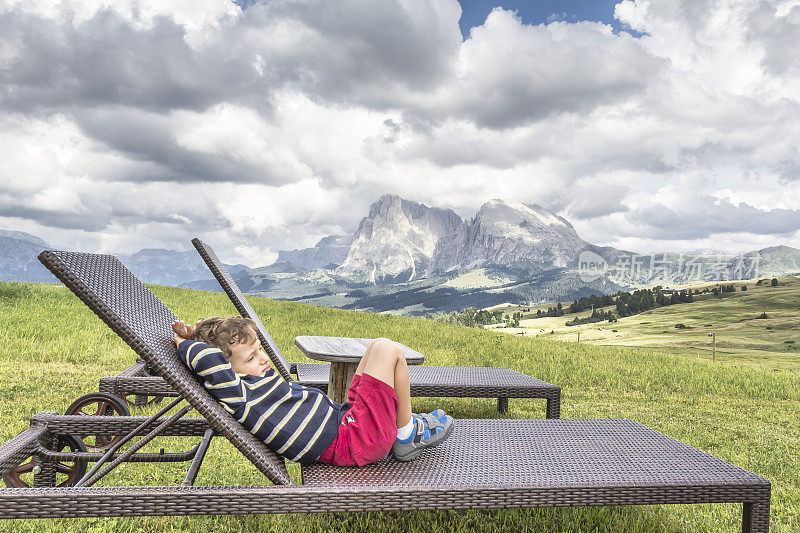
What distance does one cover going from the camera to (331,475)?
104 inches

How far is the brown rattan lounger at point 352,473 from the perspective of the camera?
2287mm

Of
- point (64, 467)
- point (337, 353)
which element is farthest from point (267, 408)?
point (337, 353)

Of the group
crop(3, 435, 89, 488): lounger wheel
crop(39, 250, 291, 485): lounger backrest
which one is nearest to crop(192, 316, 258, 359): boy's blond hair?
crop(39, 250, 291, 485): lounger backrest

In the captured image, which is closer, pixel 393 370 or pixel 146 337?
pixel 146 337

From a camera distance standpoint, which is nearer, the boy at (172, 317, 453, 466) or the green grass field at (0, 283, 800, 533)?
the boy at (172, 317, 453, 466)

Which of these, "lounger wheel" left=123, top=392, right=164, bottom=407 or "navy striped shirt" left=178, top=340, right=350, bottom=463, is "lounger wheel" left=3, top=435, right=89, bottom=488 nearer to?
"navy striped shirt" left=178, top=340, right=350, bottom=463

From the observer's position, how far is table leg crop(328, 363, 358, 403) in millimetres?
4824

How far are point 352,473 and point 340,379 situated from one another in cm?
220

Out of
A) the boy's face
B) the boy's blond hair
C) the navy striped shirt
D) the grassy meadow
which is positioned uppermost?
→ the boy's blond hair

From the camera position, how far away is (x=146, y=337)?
2631 mm

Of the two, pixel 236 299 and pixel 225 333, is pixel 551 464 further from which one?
pixel 236 299

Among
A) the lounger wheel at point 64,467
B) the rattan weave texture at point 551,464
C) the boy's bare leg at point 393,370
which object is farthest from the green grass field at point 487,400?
the boy's bare leg at point 393,370

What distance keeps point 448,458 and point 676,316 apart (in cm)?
9967

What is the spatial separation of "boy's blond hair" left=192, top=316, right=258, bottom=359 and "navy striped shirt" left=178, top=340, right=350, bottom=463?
78 mm
